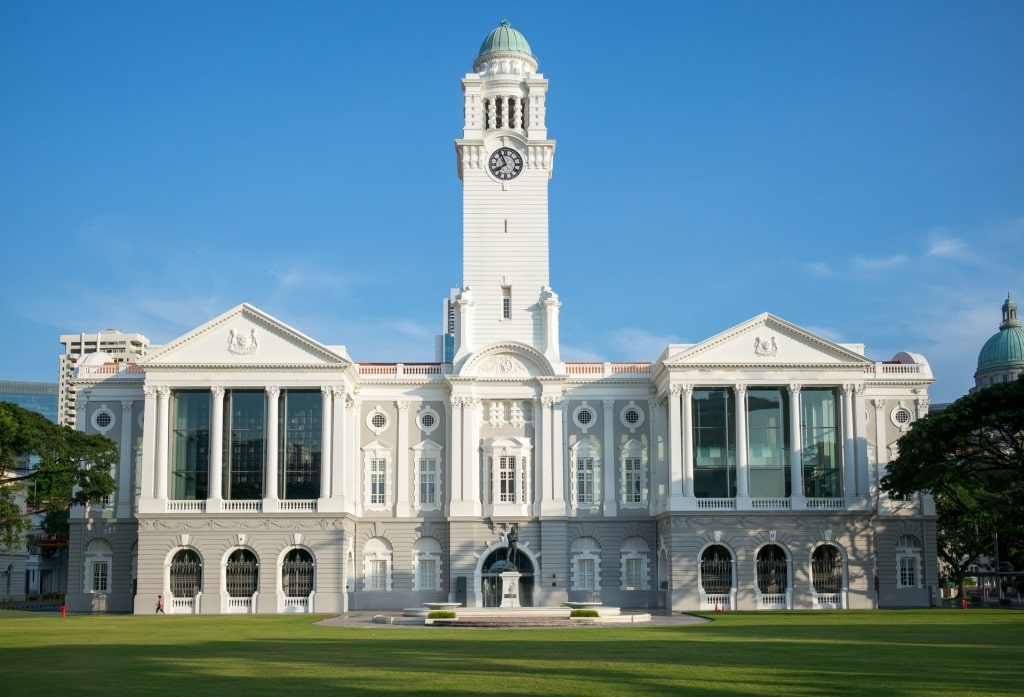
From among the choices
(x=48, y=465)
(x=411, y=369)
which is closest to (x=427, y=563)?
(x=411, y=369)

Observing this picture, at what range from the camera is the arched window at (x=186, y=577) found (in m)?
62.2

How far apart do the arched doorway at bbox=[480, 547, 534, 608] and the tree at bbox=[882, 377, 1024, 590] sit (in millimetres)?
18524

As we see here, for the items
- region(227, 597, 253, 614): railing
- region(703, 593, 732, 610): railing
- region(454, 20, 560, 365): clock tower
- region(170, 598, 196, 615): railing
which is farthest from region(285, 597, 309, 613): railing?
region(703, 593, 732, 610): railing

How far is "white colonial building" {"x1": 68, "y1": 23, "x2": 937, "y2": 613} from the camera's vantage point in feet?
205

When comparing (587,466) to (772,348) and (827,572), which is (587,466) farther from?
(827,572)

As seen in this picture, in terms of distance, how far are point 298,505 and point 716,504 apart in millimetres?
20946

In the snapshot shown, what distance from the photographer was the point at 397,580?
215 ft

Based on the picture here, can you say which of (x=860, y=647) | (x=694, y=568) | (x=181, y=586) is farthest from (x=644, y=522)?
(x=860, y=647)

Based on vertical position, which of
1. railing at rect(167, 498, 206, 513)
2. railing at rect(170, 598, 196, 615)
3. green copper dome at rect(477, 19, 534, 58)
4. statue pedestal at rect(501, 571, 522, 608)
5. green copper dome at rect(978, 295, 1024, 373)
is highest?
green copper dome at rect(477, 19, 534, 58)

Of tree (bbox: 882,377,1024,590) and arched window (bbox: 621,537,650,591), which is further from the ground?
tree (bbox: 882,377,1024,590)

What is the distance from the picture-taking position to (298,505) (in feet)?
206

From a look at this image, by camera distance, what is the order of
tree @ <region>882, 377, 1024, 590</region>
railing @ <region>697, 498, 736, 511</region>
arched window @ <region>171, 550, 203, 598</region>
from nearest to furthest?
tree @ <region>882, 377, 1024, 590</region>, arched window @ <region>171, 550, 203, 598</region>, railing @ <region>697, 498, 736, 511</region>

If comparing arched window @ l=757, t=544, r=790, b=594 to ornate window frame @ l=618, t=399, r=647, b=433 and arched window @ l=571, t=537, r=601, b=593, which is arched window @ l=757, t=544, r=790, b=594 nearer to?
arched window @ l=571, t=537, r=601, b=593

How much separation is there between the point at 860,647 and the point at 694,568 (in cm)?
3067
